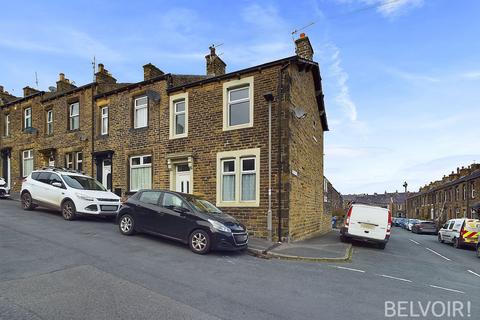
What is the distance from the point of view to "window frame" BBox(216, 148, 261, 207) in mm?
13031

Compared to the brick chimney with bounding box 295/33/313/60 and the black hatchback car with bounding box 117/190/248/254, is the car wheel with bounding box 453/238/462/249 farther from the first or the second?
the black hatchback car with bounding box 117/190/248/254

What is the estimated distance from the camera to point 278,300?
5914 mm

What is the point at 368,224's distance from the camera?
14.5 metres

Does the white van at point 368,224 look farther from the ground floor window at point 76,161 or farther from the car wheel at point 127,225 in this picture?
the ground floor window at point 76,161

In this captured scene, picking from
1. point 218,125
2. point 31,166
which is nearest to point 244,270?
point 218,125

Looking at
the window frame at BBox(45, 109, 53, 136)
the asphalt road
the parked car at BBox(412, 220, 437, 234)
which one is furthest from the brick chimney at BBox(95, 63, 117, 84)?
the parked car at BBox(412, 220, 437, 234)

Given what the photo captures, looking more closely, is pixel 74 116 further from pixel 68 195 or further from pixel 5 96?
pixel 5 96

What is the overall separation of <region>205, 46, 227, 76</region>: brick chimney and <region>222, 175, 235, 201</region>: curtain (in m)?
6.52

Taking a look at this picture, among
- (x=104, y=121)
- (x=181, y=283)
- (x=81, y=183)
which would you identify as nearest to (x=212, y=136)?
(x=81, y=183)

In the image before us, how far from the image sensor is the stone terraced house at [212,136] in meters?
12.9

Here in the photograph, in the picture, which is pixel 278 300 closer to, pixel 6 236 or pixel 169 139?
pixel 6 236

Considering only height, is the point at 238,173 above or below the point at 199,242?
above

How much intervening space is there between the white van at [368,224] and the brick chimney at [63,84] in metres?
18.8

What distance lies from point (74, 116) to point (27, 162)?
5.95m
